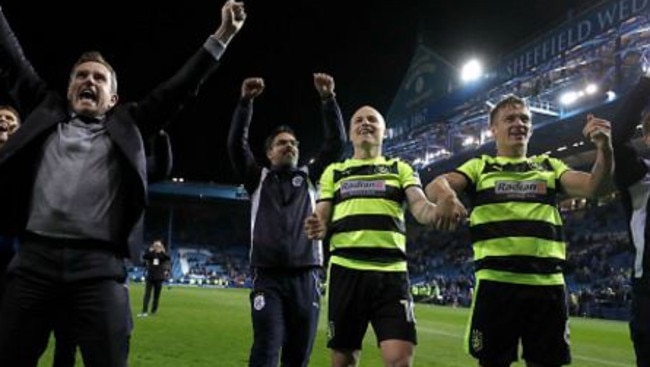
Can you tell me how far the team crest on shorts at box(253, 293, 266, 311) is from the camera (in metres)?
4.91

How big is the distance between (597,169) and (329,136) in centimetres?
224

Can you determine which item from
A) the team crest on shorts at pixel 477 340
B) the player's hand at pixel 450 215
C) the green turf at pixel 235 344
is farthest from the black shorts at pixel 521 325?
the green turf at pixel 235 344

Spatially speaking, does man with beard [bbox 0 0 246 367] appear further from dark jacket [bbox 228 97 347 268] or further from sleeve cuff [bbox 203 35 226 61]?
dark jacket [bbox 228 97 347 268]

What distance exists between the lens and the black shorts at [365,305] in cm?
441

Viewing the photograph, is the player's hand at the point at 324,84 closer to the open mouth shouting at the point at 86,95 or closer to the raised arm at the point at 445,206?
the raised arm at the point at 445,206

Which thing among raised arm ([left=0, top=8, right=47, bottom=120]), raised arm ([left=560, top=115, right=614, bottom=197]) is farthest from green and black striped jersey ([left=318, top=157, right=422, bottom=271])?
raised arm ([left=0, top=8, right=47, bottom=120])

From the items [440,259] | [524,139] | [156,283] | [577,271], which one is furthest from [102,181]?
[440,259]

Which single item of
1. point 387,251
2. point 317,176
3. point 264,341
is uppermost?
point 317,176

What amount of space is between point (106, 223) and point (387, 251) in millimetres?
1881

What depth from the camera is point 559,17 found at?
31484 millimetres

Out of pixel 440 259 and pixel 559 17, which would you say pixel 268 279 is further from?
pixel 440 259

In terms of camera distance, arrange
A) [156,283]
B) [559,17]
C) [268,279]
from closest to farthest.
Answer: [268,279] → [156,283] → [559,17]

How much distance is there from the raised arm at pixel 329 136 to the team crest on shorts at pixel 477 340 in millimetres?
1994

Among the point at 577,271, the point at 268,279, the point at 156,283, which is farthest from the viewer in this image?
the point at 577,271
